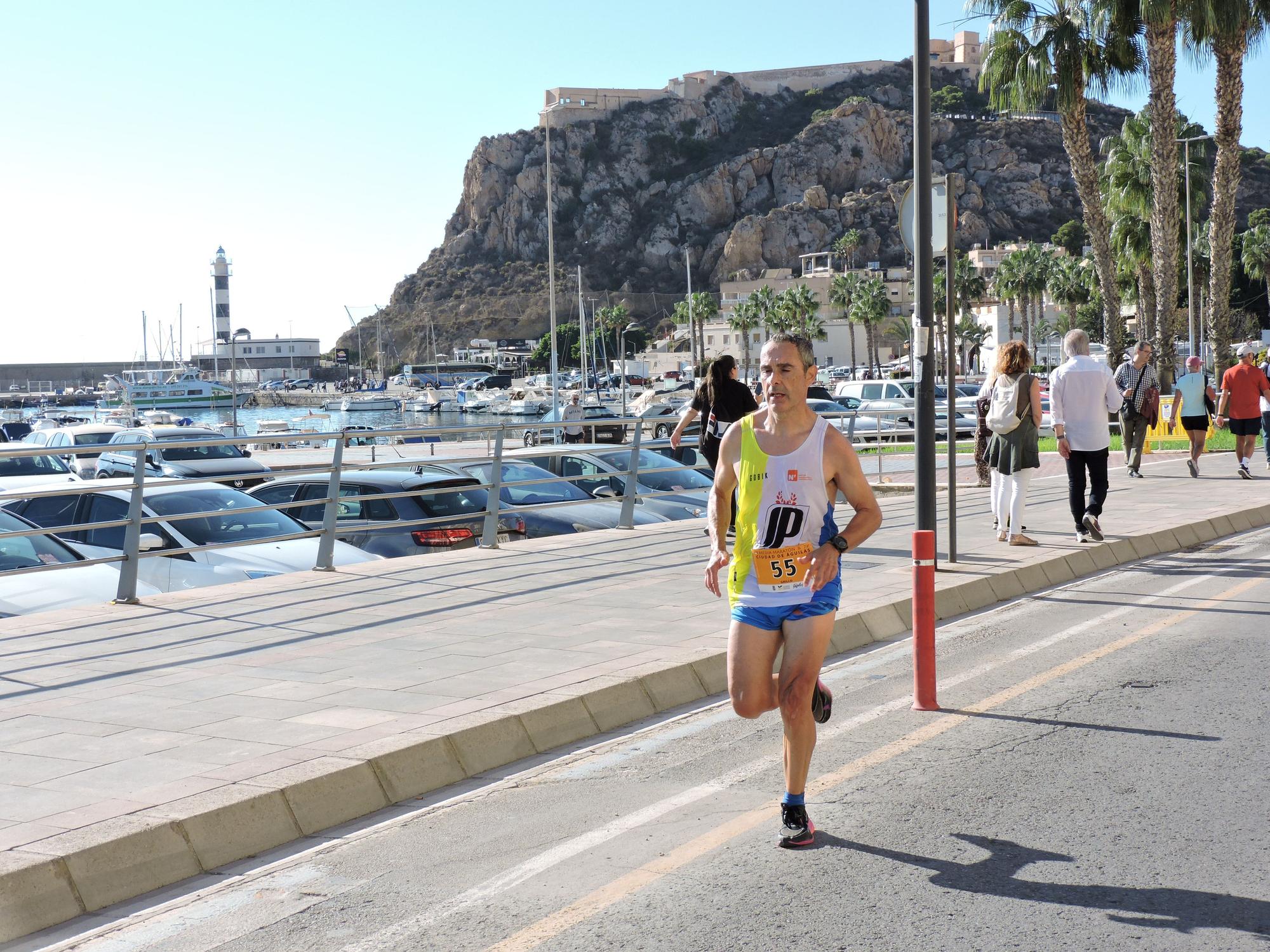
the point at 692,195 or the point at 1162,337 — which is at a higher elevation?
the point at 692,195

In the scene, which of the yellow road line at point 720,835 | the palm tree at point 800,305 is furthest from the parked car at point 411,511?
the palm tree at point 800,305

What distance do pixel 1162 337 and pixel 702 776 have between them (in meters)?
27.9

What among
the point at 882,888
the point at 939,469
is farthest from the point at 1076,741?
the point at 939,469

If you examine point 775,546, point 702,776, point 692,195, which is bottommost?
point 702,776

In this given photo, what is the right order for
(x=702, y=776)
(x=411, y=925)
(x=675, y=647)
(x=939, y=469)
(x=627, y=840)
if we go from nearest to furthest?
1. (x=411, y=925)
2. (x=627, y=840)
3. (x=702, y=776)
4. (x=675, y=647)
5. (x=939, y=469)

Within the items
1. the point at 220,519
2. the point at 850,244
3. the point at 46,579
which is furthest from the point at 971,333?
the point at 46,579

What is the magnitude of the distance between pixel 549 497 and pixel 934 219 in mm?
7446

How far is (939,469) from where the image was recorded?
22.8 meters

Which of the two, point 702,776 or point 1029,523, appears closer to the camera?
point 702,776

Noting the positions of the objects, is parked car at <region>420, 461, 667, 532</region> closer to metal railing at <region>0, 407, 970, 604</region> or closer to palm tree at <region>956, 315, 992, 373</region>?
metal railing at <region>0, 407, 970, 604</region>

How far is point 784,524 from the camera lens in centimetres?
482

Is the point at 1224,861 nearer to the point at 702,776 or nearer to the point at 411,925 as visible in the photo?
the point at 702,776

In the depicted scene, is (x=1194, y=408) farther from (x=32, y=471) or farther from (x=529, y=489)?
(x=32, y=471)

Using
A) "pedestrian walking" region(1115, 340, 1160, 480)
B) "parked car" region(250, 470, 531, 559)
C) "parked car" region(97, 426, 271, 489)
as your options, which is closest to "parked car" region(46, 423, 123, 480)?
"parked car" region(97, 426, 271, 489)
